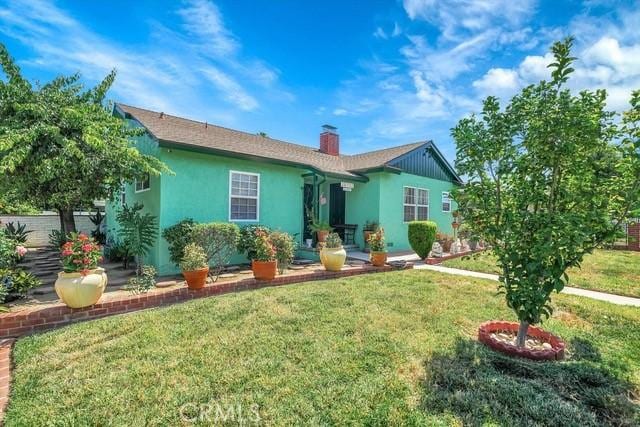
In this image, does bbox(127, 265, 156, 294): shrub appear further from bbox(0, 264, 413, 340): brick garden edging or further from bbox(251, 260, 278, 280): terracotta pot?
bbox(251, 260, 278, 280): terracotta pot

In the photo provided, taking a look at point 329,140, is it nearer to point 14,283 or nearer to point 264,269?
point 264,269

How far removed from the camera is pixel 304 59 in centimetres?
1053

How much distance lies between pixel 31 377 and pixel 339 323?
3.70 meters

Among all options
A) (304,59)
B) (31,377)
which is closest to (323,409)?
(31,377)

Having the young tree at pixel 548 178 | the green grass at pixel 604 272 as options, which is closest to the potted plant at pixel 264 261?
the green grass at pixel 604 272

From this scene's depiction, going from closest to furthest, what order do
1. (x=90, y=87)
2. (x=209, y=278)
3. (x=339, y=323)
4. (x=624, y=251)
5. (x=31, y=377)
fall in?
(x=31, y=377)
(x=339, y=323)
(x=209, y=278)
(x=90, y=87)
(x=624, y=251)

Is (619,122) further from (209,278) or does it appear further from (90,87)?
(90,87)

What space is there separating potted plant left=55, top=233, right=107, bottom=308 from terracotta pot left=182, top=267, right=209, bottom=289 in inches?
56.8

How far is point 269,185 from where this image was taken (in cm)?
1005

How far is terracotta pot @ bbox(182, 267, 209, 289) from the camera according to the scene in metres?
6.04

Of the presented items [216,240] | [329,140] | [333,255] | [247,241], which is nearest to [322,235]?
[333,255]

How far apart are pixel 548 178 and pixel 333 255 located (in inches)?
212

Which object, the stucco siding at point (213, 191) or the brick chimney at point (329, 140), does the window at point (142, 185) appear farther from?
the brick chimney at point (329, 140)

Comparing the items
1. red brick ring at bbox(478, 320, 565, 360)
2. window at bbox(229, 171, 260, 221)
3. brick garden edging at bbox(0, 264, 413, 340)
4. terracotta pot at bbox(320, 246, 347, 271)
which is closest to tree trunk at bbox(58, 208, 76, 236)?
window at bbox(229, 171, 260, 221)
